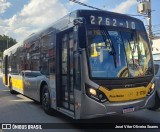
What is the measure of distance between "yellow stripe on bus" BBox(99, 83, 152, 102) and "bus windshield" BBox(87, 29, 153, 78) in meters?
0.36

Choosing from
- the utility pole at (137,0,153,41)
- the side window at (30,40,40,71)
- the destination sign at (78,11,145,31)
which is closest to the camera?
the destination sign at (78,11,145,31)

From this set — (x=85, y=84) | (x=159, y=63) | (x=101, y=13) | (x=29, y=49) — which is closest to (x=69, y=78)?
(x=85, y=84)

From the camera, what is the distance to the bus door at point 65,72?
8117 millimetres

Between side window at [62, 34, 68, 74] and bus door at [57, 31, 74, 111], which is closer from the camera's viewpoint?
bus door at [57, 31, 74, 111]

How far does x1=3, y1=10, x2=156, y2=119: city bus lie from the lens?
720 centimetres

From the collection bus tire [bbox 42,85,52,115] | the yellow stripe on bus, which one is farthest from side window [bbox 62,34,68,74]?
the yellow stripe on bus

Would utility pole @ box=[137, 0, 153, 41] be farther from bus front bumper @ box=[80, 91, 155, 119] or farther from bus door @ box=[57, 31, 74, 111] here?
bus front bumper @ box=[80, 91, 155, 119]

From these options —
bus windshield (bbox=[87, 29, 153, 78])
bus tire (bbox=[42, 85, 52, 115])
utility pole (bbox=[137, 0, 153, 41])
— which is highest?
utility pole (bbox=[137, 0, 153, 41])

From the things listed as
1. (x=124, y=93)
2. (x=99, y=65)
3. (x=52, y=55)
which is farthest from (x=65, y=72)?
(x=124, y=93)

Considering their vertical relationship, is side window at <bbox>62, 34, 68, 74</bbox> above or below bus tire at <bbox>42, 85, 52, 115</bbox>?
above

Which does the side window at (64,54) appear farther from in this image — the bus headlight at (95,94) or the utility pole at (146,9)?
the utility pole at (146,9)

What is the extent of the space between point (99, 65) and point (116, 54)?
0.58m

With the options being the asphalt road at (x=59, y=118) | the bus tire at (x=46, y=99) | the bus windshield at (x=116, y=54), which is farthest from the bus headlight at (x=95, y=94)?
the bus tire at (x=46, y=99)

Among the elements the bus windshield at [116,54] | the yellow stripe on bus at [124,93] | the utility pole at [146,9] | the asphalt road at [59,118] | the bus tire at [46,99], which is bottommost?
the asphalt road at [59,118]
